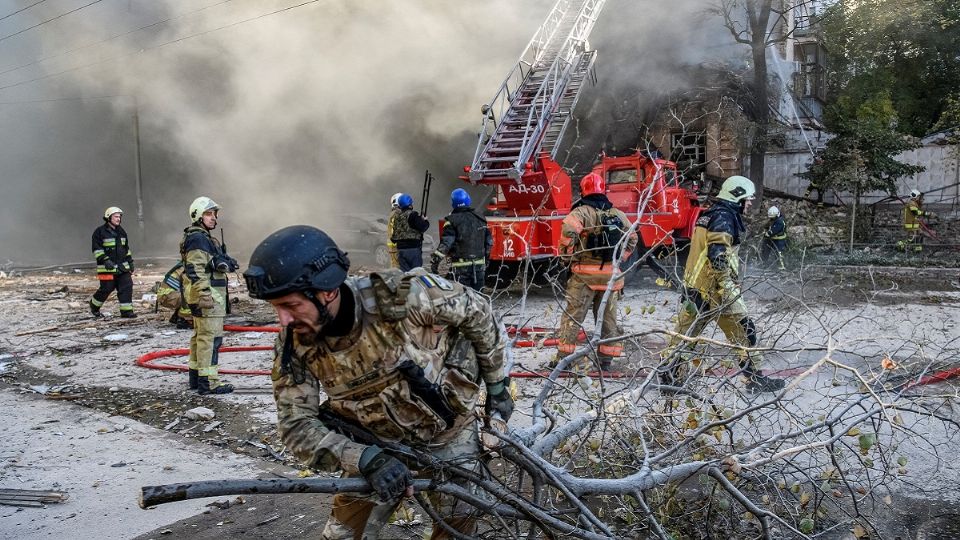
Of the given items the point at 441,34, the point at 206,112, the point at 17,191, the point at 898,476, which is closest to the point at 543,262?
the point at 898,476

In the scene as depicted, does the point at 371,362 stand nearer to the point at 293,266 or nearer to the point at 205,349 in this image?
the point at 293,266

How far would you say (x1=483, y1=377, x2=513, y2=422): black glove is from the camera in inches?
99.8

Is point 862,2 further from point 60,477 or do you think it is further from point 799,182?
point 60,477

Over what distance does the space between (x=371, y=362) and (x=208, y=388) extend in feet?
13.8

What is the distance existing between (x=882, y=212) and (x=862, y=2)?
5997 millimetres

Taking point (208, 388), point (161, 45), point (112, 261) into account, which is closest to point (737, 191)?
point (208, 388)

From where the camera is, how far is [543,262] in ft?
32.3

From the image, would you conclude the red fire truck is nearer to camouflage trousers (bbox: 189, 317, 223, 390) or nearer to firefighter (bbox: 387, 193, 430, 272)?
firefighter (bbox: 387, 193, 430, 272)

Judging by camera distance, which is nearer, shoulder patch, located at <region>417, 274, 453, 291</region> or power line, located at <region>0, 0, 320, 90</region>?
shoulder patch, located at <region>417, 274, 453, 291</region>

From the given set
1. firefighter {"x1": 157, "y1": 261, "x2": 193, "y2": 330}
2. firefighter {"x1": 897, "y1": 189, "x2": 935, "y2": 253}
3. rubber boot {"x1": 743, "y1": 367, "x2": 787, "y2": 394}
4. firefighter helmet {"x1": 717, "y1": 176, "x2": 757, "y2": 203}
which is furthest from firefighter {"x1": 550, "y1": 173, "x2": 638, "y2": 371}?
firefighter {"x1": 897, "y1": 189, "x2": 935, "y2": 253}

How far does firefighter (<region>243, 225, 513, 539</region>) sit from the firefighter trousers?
8.13m

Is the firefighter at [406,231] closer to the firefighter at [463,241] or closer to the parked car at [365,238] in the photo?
the firefighter at [463,241]

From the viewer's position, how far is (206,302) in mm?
5867

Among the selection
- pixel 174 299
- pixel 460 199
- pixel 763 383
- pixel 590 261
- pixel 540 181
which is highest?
pixel 540 181
